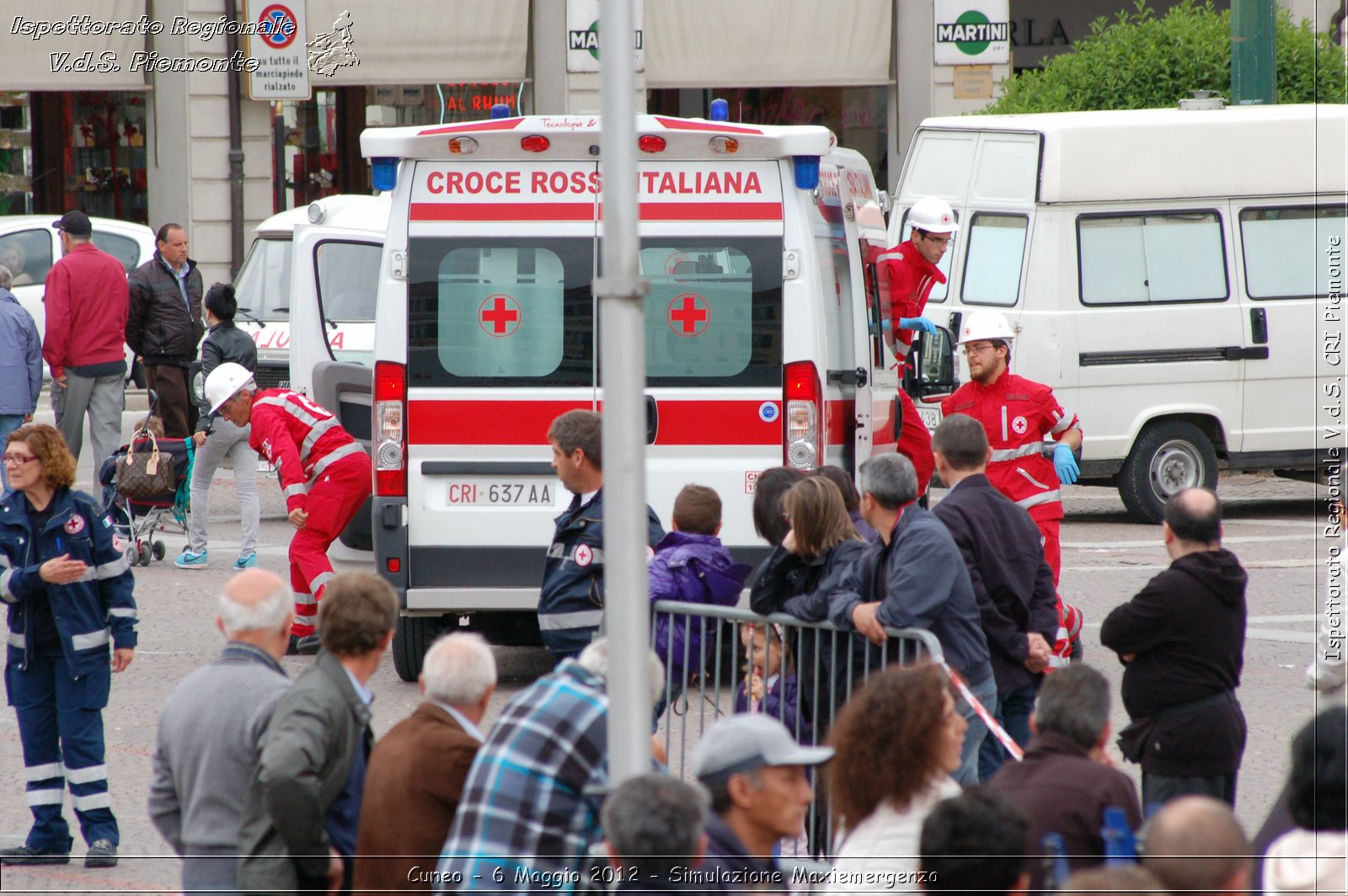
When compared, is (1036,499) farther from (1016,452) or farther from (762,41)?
(762,41)

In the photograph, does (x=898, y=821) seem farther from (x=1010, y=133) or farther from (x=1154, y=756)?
(x=1010, y=133)

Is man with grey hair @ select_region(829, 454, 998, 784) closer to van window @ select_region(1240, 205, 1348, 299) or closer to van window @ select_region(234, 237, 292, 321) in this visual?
van window @ select_region(1240, 205, 1348, 299)

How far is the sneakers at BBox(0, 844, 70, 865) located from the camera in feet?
20.0

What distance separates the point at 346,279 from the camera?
13438 mm

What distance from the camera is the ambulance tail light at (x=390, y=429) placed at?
26.1 ft

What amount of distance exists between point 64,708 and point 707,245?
347cm

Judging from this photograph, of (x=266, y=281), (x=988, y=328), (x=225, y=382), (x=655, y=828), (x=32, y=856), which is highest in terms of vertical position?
(x=266, y=281)

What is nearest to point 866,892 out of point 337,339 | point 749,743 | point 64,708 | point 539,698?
point 749,743

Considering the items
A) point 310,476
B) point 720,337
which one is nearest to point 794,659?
point 720,337

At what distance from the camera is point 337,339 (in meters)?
13.1

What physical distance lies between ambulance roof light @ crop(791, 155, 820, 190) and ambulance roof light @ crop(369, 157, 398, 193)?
1.83m

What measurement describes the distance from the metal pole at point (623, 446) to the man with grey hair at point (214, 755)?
1.21 metres

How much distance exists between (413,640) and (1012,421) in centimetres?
311

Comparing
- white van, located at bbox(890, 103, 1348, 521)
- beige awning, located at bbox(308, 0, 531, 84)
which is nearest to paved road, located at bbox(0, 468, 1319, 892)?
white van, located at bbox(890, 103, 1348, 521)
